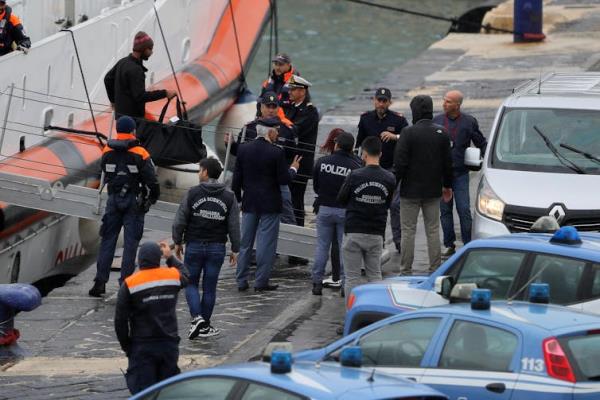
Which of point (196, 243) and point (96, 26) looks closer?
point (196, 243)

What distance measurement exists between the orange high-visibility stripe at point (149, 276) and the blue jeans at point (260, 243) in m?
4.43

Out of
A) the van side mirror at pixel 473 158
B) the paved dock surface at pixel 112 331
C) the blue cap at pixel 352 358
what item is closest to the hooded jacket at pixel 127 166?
the paved dock surface at pixel 112 331

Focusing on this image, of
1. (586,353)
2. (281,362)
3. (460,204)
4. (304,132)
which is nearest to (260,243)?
(304,132)

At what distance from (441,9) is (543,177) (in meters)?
44.0

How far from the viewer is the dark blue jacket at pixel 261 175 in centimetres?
1492

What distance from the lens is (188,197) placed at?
1337 cm

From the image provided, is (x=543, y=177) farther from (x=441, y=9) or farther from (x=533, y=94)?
(x=441, y=9)

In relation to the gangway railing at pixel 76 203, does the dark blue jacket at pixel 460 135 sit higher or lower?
higher

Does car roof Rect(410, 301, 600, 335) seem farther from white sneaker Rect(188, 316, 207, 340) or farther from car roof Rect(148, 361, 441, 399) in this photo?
white sneaker Rect(188, 316, 207, 340)

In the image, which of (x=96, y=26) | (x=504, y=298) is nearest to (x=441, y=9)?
(x=96, y=26)

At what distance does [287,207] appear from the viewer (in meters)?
16.4

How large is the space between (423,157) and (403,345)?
18.5 feet

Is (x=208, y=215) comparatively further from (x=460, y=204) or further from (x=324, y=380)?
(x=324, y=380)

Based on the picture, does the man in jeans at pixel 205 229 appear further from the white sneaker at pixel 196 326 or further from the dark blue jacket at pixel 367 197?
the dark blue jacket at pixel 367 197
